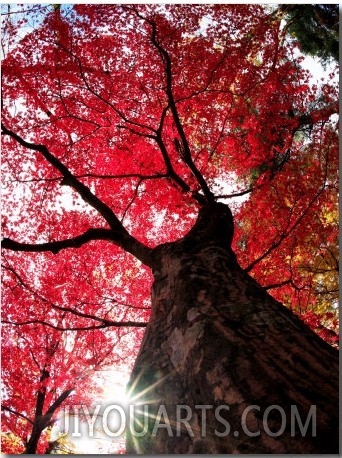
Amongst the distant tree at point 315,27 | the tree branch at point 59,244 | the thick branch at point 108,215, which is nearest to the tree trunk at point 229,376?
the thick branch at point 108,215

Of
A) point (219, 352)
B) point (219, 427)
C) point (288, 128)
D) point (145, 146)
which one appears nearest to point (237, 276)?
point (219, 352)

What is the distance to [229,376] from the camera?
6.37 feet

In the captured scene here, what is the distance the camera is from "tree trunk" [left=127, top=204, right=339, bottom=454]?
167cm

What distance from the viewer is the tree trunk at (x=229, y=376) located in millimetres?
1665

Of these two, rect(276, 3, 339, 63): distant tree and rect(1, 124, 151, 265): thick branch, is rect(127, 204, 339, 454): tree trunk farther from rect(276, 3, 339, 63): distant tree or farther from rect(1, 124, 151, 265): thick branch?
rect(276, 3, 339, 63): distant tree

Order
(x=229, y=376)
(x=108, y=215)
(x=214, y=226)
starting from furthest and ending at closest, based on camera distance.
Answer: (x=108, y=215)
(x=214, y=226)
(x=229, y=376)

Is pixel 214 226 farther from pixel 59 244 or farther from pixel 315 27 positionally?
pixel 315 27

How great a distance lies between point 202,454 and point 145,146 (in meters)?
7.37

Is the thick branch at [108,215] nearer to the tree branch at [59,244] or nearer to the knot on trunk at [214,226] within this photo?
the tree branch at [59,244]

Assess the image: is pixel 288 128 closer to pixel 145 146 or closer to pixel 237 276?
pixel 145 146

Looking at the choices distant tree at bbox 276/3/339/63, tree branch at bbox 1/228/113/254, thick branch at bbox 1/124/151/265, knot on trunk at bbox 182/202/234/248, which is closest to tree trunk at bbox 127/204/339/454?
knot on trunk at bbox 182/202/234/248

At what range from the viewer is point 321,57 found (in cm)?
886

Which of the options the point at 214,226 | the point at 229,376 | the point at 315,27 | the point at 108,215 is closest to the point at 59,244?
the point at 108,215

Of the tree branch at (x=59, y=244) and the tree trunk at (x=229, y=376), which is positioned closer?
the tree trunk at (x=229, y=376)
